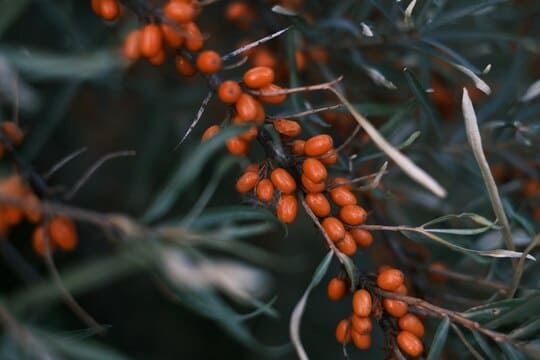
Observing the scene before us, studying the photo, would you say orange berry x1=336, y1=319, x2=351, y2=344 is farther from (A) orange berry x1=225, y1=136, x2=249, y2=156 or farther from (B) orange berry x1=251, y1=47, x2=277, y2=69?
(B) orange berry x1=251, y1=47, x2=277, y2=69

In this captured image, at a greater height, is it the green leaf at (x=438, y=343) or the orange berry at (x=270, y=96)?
the orange berry at (x=270, y=96)

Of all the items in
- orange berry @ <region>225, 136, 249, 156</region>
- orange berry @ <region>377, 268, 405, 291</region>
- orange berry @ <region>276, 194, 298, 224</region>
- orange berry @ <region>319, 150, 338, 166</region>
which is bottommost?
orange berry @ <region>377, 268, 405, 291</region>

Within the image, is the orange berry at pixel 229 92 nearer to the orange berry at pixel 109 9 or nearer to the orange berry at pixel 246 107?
the orange berry at pixel 246 107

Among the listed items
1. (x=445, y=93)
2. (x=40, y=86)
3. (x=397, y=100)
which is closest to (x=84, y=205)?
(x=40, y=86)

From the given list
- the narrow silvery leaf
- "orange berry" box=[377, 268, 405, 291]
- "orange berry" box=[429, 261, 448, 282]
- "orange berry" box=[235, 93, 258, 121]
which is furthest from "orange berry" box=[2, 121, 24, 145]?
the narrow silvery leaf

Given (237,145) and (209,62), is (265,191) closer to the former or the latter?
(237,145)

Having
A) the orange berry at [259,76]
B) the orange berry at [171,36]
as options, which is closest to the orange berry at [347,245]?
the orange berry at [259,76]
